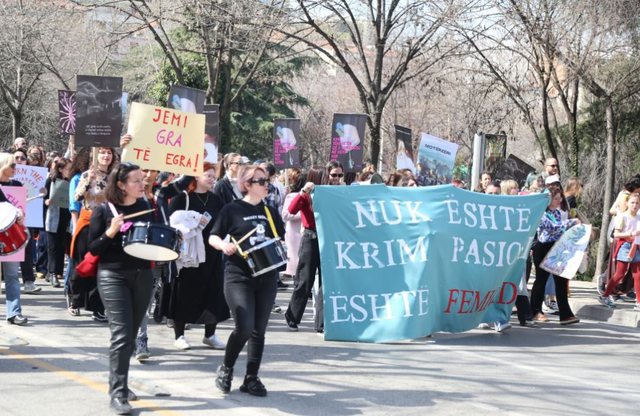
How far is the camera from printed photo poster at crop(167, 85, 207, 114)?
37.9ft

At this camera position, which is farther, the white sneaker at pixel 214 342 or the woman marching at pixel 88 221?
the woman marching at pixel 88 221

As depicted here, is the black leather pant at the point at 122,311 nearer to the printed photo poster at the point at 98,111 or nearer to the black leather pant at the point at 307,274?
the black leather pant at the point at 307,274

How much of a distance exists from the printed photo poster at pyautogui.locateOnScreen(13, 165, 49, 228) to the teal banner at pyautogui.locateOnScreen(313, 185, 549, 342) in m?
4.89

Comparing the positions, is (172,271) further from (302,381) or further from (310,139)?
(310,139)

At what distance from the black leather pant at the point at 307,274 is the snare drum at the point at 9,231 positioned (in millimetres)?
3223

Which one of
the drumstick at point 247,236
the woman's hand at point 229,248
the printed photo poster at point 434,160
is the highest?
the printed photo poster at point 434,160

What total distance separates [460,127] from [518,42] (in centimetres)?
2391

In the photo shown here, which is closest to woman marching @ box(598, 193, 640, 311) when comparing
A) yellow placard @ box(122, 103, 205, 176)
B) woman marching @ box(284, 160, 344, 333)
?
woman marching @ box(284, 160, 344, 333)

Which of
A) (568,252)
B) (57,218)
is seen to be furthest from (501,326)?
(57,218)

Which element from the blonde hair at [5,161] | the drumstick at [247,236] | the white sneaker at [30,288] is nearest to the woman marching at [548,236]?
the drumstick at [247,236]

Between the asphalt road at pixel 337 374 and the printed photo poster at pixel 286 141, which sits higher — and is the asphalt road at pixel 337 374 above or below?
below

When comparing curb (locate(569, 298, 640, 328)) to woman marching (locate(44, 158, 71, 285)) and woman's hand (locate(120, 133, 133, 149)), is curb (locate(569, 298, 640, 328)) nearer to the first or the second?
woman's hand (locate(120, 133, 133, 149))

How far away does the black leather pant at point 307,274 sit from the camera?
10586 mm

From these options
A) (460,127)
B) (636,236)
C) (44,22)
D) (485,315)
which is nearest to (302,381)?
(485,315)
